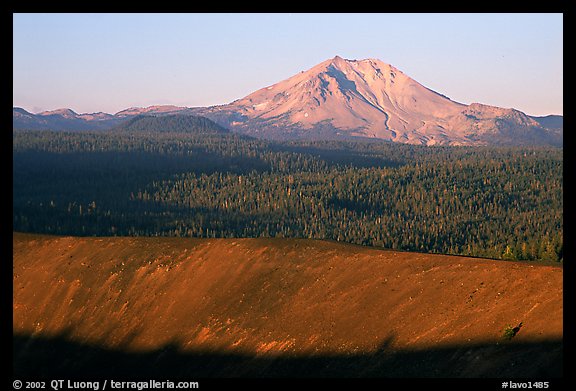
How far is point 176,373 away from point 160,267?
2812 centimetres

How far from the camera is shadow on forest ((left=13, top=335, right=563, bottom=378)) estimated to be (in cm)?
6594

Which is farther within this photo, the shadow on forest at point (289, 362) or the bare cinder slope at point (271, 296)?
the bare cinder slope at point (271, 296)

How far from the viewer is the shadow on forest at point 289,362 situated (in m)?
65.9

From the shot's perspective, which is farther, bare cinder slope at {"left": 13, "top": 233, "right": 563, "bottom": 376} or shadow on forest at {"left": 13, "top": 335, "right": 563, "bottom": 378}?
bare cinder slope at {"left": 13, "top": 233, "right": 563, "bottom": 376}

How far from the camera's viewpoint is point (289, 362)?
85375mm

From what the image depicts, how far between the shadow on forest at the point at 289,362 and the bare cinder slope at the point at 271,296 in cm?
102

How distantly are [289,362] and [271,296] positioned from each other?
17.0 metres

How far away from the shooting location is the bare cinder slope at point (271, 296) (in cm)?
7869

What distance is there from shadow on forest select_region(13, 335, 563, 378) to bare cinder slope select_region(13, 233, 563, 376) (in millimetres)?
1017
